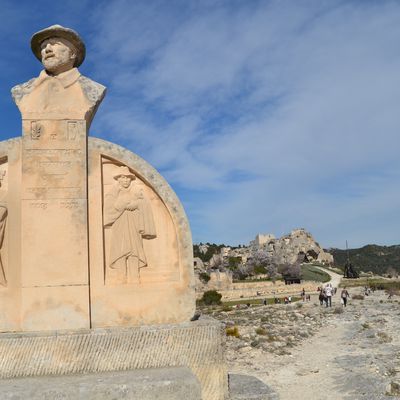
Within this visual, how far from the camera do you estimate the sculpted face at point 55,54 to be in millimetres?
6020

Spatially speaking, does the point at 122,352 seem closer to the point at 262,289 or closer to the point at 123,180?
the point at 123,180

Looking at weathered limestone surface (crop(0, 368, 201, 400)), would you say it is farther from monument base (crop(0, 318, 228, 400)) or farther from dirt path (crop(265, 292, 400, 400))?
dirt path (crop(265, 292, 400, 400))

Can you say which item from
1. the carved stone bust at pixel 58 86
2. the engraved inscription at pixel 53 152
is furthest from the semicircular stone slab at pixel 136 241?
the carved stone bust at pixel 58 86

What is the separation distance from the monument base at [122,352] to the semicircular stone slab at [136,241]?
1.14 feet

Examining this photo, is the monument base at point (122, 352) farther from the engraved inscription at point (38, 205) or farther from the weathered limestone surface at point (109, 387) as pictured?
the engraved inscription at point (38, 205)

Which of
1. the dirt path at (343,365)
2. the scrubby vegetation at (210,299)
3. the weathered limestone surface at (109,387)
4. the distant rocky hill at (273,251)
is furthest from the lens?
the distant rocky hill at (273,251)

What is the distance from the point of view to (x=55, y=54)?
6.02 metres

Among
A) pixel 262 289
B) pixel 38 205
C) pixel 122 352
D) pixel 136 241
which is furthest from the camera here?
pixel 262 289

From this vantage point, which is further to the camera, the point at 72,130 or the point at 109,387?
the point at 72,130

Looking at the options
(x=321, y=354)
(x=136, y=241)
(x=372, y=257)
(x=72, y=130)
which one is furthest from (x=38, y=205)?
(x=372, y=257)

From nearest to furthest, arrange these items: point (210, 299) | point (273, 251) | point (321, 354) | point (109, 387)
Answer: point (109, 387)
point (321, 354)
point (210, 299)
point (273, 251)

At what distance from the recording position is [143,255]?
19.7 feet

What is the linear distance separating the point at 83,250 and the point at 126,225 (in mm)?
613

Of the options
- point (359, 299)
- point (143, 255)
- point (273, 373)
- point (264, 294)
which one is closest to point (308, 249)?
point (264, 294)
